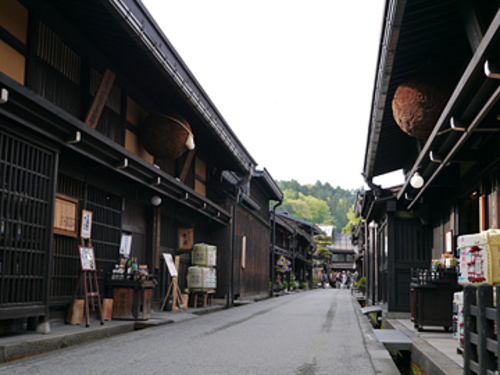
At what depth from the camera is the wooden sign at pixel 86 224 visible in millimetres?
11719

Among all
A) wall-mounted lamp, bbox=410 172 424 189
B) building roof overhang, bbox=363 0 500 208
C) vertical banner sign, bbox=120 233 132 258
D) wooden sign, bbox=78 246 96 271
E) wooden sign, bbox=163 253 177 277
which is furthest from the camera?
wooden sign, bbox=163 253 177 277

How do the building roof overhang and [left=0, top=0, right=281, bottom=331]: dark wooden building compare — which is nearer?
the building roof overhang

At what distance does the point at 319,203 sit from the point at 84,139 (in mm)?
149974

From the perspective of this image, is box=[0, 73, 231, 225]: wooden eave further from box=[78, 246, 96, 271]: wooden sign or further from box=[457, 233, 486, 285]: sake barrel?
box=[457, 233, 486, 285]: sake barrel

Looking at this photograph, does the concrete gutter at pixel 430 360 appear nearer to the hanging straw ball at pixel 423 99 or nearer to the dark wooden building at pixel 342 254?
the hanging straw ball at pixel 423 99

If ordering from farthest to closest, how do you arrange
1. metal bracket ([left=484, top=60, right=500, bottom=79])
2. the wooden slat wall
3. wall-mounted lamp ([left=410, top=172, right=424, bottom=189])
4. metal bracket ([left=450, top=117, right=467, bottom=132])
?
wall-mounted lamp ([left=410, top=172, right=424, bottom=189])
the wooden slat wall
metal bracket ([left=450, top=117, right=467, bottom=132])
metal bracket ([left=484, top=60, right=500, bottom=79])

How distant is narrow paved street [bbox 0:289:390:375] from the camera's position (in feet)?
23.3

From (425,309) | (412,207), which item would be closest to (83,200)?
(425,309)

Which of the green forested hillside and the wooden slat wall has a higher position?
the green forested hillside

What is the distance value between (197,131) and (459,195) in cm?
827

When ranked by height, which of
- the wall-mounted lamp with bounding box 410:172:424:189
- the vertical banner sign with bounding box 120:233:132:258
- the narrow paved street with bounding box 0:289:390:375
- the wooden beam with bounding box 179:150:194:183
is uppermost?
the wooden beam with bounding box 179:150:194:183

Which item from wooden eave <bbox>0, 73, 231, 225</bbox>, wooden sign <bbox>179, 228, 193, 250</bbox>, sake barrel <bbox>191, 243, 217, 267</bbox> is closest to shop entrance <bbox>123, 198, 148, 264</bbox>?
wooden eave <bbox>0, 73, 231, 225</bbox>

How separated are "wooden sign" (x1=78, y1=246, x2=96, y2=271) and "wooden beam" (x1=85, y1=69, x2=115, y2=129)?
236cm

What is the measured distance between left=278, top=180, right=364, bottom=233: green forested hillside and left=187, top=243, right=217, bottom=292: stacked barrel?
11684 cm
